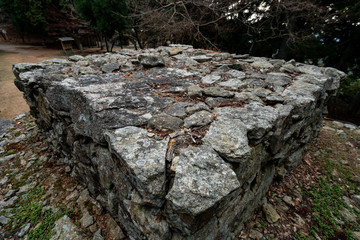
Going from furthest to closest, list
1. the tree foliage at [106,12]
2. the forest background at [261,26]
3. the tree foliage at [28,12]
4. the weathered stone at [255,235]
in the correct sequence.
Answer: the tree foliage at [28,12] < the tree foliage at [106,12] < the forest background at [261,26] < the weathered stone at [255,235]

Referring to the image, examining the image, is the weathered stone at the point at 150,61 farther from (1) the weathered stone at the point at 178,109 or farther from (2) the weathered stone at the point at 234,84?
(1) the weathered stone at the point at 178,109

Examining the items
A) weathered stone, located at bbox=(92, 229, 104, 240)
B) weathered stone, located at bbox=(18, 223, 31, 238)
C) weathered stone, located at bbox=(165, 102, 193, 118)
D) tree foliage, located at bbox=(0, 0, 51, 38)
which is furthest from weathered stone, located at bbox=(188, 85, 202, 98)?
tree foliage, located at bbox=(0, 0, 51, 38)

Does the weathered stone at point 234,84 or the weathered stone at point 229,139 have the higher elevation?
the weathered stone at point 234,84

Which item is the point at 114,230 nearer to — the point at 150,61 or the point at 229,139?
the point at 229,139

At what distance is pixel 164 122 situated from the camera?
186 centimetres

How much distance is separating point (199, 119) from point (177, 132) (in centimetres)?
31

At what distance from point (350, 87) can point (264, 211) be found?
45.3 feet

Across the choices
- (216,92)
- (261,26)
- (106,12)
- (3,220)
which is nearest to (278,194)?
(216,92)

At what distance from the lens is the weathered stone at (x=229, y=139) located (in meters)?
1.53

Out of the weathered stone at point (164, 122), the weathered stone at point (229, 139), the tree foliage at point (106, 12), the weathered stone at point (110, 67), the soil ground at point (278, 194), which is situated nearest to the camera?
the weathered stone at point (229, 139)

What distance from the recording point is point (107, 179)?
2.20 m

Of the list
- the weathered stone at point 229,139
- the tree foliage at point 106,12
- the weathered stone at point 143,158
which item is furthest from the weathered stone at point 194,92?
the tree foliage at point 106,12

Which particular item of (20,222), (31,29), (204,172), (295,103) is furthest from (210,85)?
(31,29)

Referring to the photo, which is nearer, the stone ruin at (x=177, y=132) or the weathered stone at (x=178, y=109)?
the stone ruin at (x=177, y=132)
